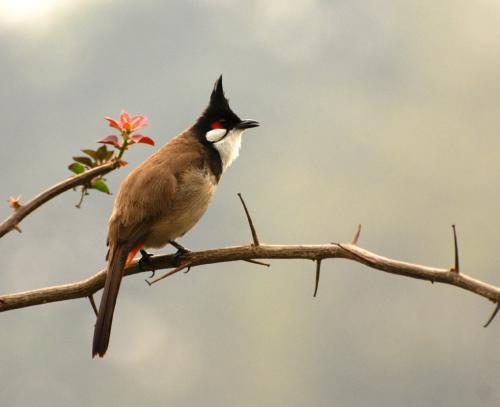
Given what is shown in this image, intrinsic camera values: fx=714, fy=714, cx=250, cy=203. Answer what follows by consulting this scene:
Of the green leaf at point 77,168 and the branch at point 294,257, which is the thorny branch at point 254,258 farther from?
the green leaf at point 77,168

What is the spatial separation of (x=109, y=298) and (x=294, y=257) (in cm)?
98

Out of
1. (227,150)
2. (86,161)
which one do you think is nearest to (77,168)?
(86,161)

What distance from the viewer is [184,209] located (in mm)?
3703

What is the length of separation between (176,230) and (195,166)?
37cm

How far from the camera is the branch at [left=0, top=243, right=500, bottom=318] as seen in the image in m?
1.84

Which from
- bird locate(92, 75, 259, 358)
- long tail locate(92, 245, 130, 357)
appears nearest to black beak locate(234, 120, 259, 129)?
bird locate(92, 75, 259, 358)

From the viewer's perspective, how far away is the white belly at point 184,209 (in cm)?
365

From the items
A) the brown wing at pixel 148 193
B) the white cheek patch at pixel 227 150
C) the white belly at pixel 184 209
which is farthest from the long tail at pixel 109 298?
the white cheek patch at pixel 227 150

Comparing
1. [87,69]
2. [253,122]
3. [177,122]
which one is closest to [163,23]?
[87,69]

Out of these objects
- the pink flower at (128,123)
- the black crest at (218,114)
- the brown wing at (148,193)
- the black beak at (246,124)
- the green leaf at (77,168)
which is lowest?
the brown wing at (148,193)

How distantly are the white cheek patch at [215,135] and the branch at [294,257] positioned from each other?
1497 mm

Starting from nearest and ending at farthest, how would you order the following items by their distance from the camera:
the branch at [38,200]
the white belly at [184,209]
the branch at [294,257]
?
the branch at [38,200] < the branch at [294,257] < the white belly at [184,209]

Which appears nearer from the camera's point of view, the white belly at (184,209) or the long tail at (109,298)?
the long tail at (109,298)

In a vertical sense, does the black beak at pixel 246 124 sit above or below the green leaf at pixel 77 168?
below
